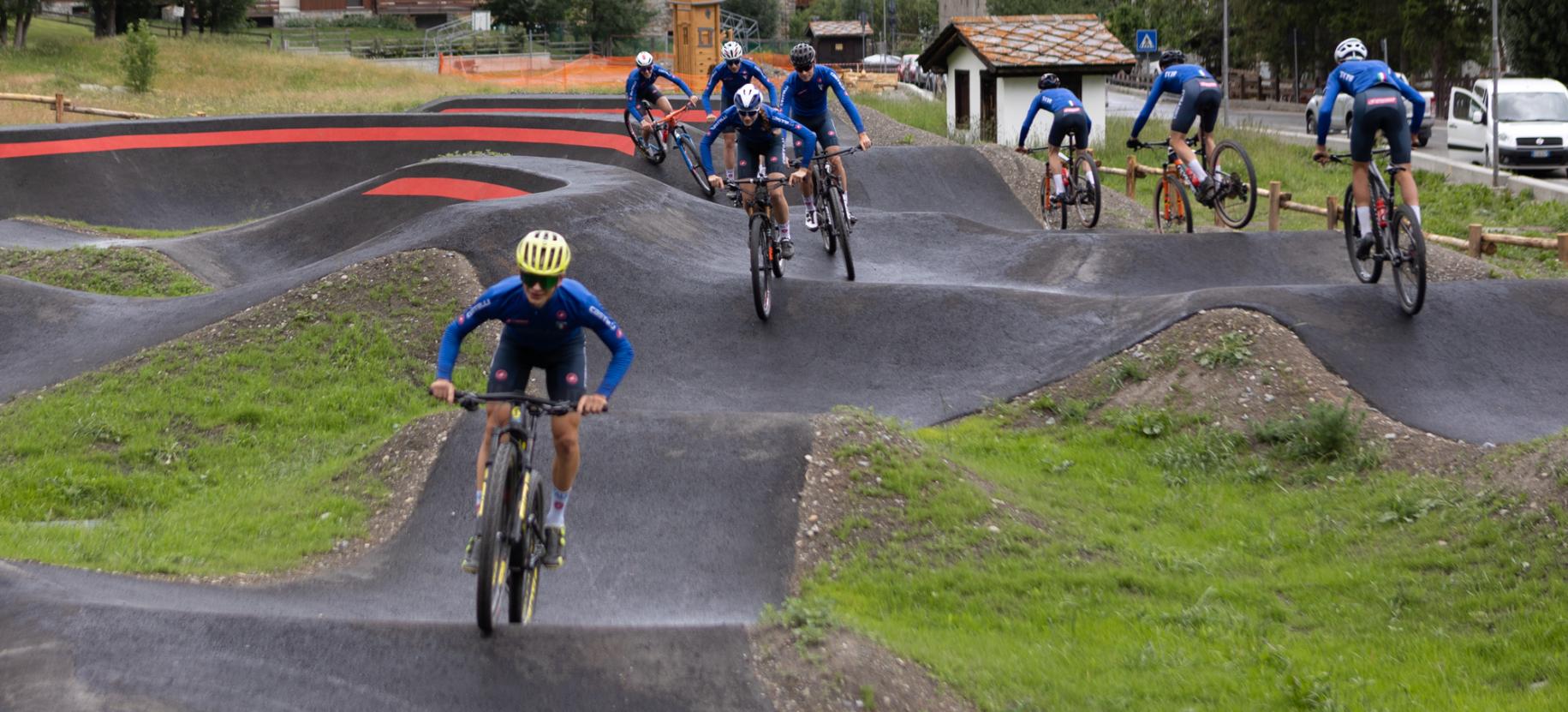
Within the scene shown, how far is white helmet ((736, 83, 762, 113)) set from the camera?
12164mm

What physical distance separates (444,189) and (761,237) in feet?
30.7

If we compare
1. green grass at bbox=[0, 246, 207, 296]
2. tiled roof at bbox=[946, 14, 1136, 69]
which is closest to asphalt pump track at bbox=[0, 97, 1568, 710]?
→ green grass at bbox=[0, 246, 207, 296]

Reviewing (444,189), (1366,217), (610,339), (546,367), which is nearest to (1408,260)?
(1366,217)

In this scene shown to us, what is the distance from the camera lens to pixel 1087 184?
17547 mm

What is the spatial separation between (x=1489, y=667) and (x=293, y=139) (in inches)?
1085

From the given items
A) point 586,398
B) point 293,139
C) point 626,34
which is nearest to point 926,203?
point 293,139

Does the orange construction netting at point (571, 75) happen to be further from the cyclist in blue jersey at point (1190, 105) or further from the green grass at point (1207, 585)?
the green grass at point (1207, 585)

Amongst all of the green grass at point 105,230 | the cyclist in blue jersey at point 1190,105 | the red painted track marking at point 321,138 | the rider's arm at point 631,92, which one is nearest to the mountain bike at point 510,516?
the cyclist in blue jersey at point 1190,105

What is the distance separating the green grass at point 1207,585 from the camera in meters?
6.15

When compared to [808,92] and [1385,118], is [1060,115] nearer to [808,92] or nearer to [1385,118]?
[808,92]

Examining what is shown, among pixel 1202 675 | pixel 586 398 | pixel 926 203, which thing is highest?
pixel 926 203

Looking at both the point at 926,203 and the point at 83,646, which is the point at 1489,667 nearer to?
the point at 83,646

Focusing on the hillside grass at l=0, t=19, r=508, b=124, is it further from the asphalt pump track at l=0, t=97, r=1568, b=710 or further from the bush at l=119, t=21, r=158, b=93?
the asphalt pump track at l=0, t=97, r=1568, b=710

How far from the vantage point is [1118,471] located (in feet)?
32.8
